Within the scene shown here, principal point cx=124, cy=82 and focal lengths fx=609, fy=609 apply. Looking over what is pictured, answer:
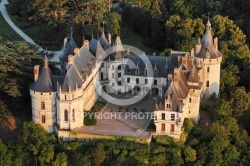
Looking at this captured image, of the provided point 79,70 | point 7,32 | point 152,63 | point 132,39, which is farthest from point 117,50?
point 7,32

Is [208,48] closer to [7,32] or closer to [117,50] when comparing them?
[117,50]

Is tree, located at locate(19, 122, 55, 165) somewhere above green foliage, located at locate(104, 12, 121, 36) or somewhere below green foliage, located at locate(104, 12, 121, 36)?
below

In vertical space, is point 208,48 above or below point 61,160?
above

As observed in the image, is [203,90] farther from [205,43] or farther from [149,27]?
[149,27]

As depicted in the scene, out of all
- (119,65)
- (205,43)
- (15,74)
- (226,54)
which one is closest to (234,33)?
(226,54)

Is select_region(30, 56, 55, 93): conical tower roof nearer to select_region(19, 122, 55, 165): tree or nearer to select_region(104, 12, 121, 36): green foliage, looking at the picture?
select_region(19, 122, 55, 165): tree

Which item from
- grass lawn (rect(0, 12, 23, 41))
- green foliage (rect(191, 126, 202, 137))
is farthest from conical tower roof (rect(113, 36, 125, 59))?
grass lawn (rect(0, 12, 23, 41))
